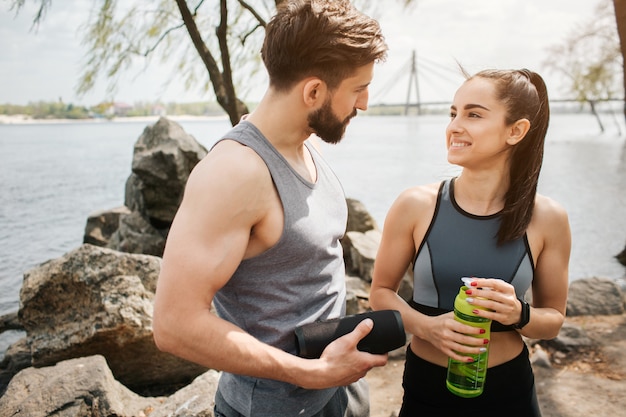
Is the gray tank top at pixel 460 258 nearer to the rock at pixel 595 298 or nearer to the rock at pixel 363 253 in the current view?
the rock at pixel 363 253

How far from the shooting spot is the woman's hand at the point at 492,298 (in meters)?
1.48

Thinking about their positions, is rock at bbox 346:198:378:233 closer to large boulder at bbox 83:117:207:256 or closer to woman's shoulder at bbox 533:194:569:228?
large boulder at bbox 83:117:207:256

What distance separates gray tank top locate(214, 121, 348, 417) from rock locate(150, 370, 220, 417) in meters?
1.26

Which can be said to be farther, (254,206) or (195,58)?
(195,58)

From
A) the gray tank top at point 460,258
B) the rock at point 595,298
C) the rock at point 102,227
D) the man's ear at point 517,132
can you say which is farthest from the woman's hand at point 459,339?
the rock at point 102,227

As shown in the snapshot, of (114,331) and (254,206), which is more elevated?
(254,206)

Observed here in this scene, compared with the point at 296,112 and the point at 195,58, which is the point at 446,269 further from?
the point at 195,58

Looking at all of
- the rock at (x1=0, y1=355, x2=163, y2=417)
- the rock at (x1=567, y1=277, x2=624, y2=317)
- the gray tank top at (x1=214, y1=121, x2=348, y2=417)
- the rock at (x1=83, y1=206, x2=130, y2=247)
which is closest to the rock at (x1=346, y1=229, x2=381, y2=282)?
the rock at (x1=567, y1=277, x2=624, y2=317)

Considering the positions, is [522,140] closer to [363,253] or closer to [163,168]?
[363,253]

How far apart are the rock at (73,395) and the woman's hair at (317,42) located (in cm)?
224

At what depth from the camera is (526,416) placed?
68.9 inches

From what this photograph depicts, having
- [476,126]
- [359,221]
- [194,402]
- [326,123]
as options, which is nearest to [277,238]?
[326,123]

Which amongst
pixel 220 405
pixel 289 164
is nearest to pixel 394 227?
pixel 289 164

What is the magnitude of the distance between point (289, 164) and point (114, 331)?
8.90 ft
